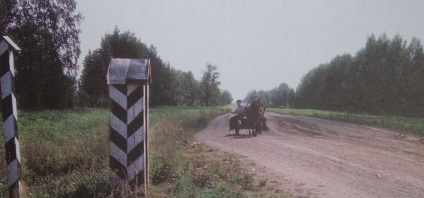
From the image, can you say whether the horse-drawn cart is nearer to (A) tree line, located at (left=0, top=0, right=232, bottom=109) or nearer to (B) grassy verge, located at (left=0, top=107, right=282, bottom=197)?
(B) grassy verge, located at (left=0, top=107, right=282, bottom=197)

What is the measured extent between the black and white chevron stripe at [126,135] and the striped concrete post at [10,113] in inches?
43.8

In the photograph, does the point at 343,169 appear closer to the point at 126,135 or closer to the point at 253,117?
the point at 126,135

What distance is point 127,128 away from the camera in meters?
4.01

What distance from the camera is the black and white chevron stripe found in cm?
401

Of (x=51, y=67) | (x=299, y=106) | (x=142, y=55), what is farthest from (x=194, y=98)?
(x=51, y=67)

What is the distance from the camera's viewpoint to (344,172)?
7.16 metres

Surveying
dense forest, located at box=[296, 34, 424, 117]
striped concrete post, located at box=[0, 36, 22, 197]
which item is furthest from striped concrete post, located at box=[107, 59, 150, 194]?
dense forest, located at box=[296, 34, 424, 117]

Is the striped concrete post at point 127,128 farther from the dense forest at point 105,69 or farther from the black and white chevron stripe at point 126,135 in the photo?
the dense forest at point 105,69

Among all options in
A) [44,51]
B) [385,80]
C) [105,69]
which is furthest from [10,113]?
[385,80]

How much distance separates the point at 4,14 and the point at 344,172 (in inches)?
1213

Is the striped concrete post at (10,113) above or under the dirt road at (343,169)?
above

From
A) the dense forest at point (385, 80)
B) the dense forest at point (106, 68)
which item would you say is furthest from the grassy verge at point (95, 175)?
the dense forest at point (385, 80)

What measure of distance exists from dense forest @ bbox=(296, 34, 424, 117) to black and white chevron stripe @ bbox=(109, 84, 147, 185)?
52228 mm

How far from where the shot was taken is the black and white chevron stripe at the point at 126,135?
401cm
